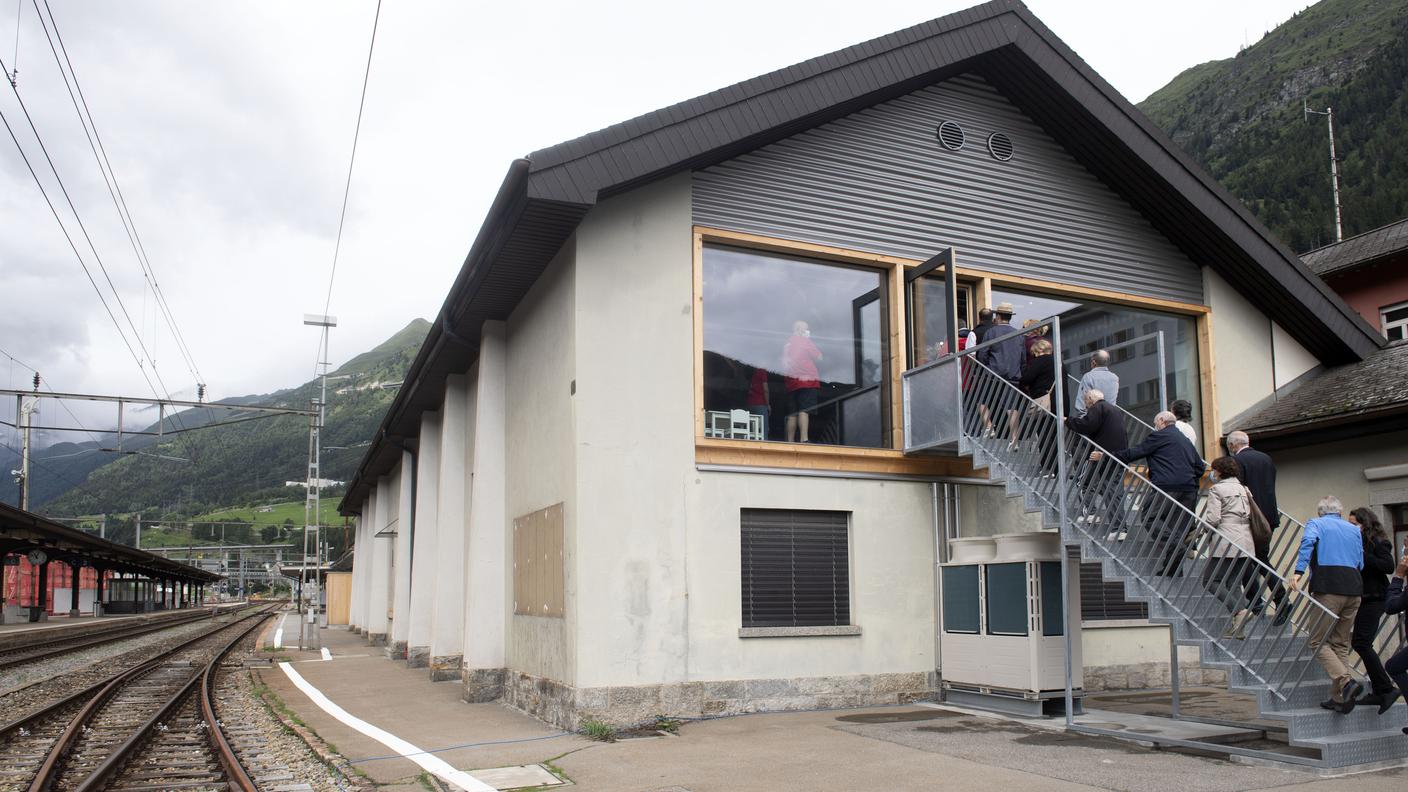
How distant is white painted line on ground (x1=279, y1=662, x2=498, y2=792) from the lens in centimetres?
794

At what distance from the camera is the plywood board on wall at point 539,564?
1173cm

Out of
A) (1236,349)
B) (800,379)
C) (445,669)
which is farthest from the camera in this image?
(445,669)

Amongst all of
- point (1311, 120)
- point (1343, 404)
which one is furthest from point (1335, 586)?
point (1311, 120)

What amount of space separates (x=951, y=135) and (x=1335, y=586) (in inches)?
297

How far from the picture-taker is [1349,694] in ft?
25.8

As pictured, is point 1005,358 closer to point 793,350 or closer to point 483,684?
point 793,350

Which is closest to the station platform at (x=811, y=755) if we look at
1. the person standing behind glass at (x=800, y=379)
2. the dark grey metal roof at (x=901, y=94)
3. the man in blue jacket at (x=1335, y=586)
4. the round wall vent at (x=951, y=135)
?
the man in blue jacket at (x=1335, y=586)

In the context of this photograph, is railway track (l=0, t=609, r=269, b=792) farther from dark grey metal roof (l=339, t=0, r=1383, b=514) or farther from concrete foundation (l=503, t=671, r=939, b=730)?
dark grey metal roof (l=339, t=0, r=1383, b=514)

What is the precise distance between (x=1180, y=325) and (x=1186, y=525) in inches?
249

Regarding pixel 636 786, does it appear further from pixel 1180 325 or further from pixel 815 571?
pixel 1180 325

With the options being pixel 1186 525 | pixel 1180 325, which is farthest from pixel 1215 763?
pixel 1180 325

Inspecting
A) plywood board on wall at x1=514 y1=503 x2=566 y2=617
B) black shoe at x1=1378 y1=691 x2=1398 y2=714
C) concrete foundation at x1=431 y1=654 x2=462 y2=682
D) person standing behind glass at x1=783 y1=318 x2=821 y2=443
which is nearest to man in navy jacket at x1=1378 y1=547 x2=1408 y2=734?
black shoe at x1=1378 y1=691 x2=1398 y2=714

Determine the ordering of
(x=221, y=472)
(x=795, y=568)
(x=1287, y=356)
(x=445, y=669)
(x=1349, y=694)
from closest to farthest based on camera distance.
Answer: (x=1349, y=694) → (x=795, y=568) → (x=1287, y=356) → (x=445, y=669) → (x=221, y=472)

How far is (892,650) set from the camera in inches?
476
